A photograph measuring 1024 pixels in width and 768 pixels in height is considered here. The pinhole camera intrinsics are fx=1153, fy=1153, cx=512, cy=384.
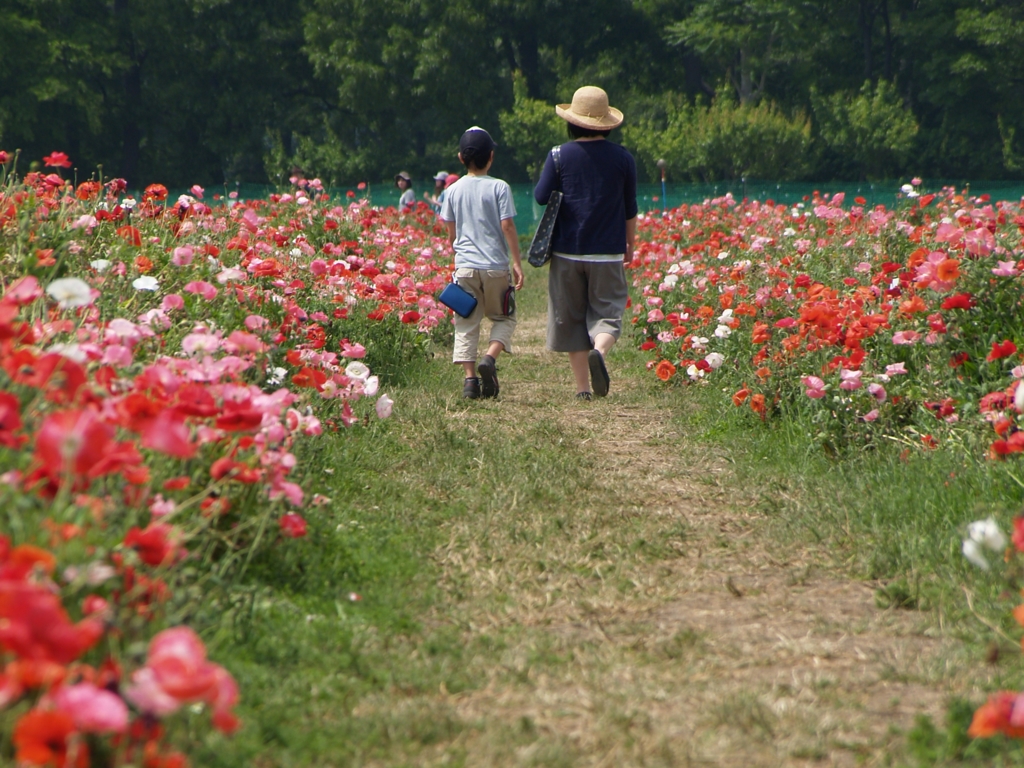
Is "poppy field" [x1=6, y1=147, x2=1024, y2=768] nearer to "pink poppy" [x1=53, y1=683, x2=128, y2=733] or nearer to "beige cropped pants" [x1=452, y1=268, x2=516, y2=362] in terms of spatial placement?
"pink poppy" [x1=53, y1=683, x2=128, y2=733]

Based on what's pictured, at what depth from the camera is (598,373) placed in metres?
6.12

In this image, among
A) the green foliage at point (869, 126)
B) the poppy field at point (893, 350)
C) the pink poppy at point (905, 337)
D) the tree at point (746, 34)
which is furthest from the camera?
the tree at point (746, 34)

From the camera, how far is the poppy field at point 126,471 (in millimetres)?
1502

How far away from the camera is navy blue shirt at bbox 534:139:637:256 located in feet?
19.8

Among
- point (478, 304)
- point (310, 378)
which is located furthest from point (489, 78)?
point (310, 378)

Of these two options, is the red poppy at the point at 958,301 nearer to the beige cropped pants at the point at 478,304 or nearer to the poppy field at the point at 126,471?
the poppy field at the point at 126,471

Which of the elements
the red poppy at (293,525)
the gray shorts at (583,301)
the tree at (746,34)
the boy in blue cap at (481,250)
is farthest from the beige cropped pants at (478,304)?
the tree at (746,34)

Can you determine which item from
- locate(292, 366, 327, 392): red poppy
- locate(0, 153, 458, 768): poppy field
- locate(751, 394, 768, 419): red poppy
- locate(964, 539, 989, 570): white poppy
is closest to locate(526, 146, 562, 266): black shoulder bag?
locate(0, 153, 458, 768): poppy field

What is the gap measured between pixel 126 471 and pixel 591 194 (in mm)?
4213

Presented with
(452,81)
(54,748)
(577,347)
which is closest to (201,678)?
(54,748)

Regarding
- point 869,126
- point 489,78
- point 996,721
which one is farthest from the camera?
point 489,78

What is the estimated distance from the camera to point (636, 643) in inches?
113

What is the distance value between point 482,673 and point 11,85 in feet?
133

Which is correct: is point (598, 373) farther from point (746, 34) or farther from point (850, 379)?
point (746, 34)
